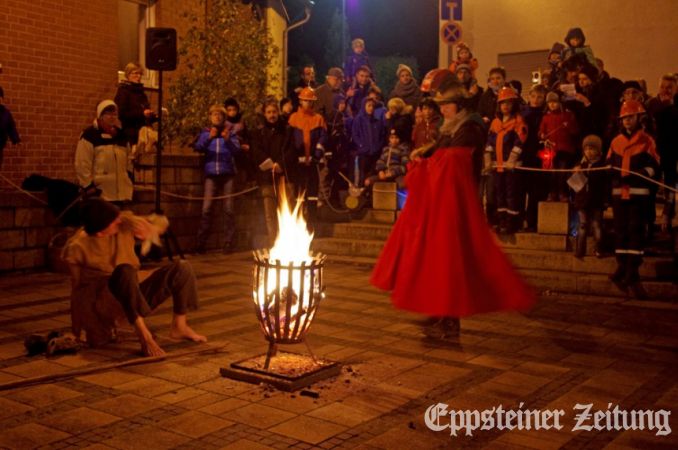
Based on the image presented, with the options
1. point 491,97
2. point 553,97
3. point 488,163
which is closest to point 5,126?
point 488,163

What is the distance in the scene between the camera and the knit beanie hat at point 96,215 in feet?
22.7

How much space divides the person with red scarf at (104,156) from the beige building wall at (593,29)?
11.5m

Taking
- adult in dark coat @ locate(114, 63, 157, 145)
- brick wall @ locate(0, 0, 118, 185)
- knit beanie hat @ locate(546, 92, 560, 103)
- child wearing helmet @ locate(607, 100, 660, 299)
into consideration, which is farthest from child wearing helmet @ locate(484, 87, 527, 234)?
brick wall @ locate(0, 0, 118, 185)

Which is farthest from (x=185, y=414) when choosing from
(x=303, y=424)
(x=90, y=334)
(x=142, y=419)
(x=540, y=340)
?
(x=540, y=340)

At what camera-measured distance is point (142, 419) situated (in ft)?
17.8

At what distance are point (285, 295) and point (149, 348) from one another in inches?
54.8

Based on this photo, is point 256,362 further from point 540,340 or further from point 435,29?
point 435,29

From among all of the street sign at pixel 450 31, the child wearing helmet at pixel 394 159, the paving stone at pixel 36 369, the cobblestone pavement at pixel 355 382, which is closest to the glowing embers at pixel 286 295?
the cobblestone pavement at pixel 355 382

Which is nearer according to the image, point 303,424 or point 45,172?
point 303,424

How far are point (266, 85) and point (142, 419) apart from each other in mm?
11405

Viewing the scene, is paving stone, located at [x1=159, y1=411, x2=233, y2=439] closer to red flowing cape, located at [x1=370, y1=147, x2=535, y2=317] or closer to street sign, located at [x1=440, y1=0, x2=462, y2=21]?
red flowing cape, located at [x1=370, y1=147, x2=535, y2=317]

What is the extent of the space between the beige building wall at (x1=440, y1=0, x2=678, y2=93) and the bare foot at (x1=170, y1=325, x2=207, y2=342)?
14.7 m

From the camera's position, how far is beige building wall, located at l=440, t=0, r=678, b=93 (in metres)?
19.0

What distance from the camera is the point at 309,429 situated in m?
5.26
